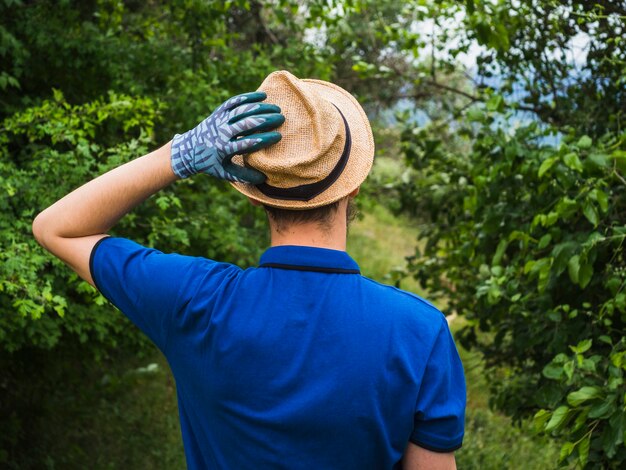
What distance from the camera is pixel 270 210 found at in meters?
1.71

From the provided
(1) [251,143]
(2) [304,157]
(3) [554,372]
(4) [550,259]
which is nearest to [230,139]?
(1) [251,143]

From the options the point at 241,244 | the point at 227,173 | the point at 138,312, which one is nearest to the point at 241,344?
the point at 138,312

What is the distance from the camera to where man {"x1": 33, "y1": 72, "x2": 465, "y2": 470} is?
155 cm

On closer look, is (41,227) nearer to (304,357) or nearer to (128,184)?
(128,184)

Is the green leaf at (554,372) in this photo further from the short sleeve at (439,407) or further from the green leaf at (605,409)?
the short sleeve at (439,407)

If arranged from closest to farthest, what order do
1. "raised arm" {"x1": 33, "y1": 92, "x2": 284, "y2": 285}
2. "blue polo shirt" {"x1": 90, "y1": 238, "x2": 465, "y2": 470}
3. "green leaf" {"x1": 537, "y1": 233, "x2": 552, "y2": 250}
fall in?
"blue polo shirt" {"x1": 90, "y1": 238, "x2": 465, "y2": 470} < "raised arm" {"x1": 33, "y1": 92, "x2": 284, "y2": 285} < "green leaf" {"x1": 537, "y1": 233, "x2": 552, "y2": 250}

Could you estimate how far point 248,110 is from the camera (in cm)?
160

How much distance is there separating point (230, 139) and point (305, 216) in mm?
228

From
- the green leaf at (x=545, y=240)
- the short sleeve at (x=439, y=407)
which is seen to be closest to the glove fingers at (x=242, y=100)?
the short sleeve at (x=439, y=407)

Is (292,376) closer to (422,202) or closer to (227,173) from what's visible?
(227,173)

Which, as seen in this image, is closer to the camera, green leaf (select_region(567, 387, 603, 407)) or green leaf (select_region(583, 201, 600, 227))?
green leaf (select_region(567, 387, 603, 407))

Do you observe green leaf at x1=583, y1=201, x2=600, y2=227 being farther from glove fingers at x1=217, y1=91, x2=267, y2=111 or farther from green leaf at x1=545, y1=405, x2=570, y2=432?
glove fingers at x1=217, y1=91, x2=267, y2=111

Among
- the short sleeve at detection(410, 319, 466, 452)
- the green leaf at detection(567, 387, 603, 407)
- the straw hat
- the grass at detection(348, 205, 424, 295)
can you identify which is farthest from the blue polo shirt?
the grass at detection(348, 205, 424, 295)

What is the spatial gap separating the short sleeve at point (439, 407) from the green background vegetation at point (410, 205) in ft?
4.37
